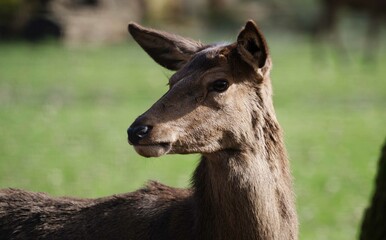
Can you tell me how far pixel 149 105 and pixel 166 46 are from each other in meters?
11.2

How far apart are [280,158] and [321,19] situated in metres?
18.8

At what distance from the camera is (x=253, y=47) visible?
590 cm

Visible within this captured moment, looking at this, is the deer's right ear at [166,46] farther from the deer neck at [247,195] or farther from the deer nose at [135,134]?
the deer nose at [135,134]

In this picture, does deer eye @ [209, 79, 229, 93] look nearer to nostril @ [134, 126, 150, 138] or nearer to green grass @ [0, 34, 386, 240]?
nostril @ [134, 126, 150, 138]

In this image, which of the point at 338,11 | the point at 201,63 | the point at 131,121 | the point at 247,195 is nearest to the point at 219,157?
the point at 247,195

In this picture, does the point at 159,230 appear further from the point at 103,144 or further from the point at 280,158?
the point at 103,144

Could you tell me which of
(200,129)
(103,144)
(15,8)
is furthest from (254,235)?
(15,8)

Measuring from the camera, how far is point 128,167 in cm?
1302

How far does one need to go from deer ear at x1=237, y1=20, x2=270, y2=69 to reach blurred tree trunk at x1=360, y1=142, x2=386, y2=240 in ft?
2.98

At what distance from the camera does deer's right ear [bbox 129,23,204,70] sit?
21.0 feet

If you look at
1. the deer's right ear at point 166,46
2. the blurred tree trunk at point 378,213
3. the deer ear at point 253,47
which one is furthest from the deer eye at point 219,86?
the blurred tree trunk at point 378,213

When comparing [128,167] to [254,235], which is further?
Result: [128,167]

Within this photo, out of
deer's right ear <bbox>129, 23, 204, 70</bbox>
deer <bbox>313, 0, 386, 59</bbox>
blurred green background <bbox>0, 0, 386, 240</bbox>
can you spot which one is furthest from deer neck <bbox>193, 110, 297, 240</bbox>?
deer <bbox>313, 0, 386, 59</bbox>

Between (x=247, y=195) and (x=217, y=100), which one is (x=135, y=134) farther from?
(x=247, y=195)
